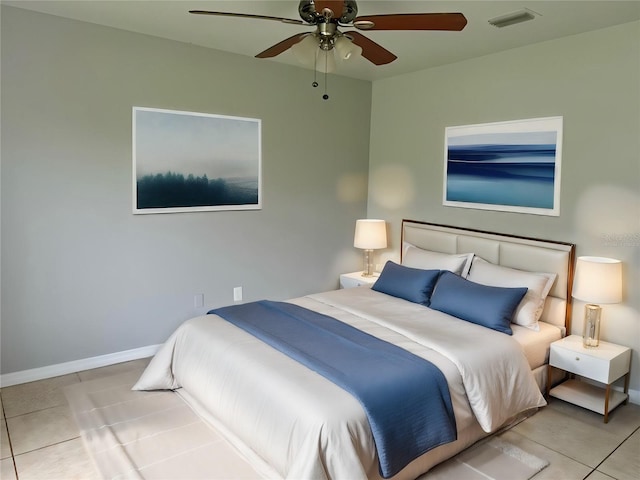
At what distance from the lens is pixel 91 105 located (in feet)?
11.7

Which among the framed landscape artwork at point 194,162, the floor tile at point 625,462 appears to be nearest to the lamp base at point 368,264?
the framed landscape artwork at point 194,162

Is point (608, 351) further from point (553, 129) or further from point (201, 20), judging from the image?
point (201, 20)

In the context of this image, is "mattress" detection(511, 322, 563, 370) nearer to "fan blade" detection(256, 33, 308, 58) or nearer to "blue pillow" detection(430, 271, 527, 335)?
"blue pillow" detection(430, 271, 527, 335)

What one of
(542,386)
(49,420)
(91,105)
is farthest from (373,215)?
(49,420)

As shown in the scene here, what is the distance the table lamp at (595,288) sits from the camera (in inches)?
125

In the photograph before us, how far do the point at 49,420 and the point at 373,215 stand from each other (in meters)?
3.59

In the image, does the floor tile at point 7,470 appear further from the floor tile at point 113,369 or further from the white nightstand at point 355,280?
the white nightstand at point 355,280

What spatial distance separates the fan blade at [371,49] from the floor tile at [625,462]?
2569 mm

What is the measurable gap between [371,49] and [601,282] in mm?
2131

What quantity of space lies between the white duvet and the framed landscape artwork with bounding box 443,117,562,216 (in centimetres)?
122

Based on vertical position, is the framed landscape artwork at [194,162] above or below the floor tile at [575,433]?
above

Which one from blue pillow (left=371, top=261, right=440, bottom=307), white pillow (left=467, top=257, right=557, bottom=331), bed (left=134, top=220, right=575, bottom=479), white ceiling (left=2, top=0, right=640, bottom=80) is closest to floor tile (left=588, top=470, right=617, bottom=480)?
bed (left=134, top=220, right=575, bottom=479)

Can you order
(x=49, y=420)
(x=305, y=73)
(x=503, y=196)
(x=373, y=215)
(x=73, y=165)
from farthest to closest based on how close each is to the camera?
(x=373, y=215)
(x=305, y=73)
(x=503, y=196)
(x=73, y=165)
(x=49, y=420)

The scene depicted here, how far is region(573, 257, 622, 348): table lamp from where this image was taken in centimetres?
317
